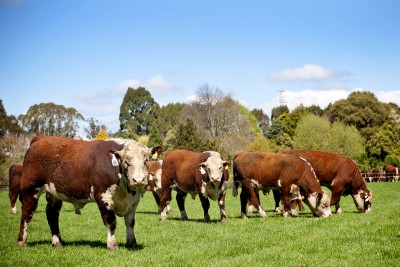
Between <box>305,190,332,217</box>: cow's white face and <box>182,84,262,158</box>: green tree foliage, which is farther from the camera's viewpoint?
<box>182,84,262,158</box>: green tree foliage

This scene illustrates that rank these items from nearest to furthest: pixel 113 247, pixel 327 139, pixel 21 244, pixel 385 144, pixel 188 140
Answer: pixel 113 247 < pixel 21 244 < pixel 188 140 < pixel 327 139 < pixel 385 144

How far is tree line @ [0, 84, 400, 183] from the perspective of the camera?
71.0 m

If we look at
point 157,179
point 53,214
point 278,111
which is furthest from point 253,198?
point 278,111

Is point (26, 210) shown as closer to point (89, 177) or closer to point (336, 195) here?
point (89, 177)

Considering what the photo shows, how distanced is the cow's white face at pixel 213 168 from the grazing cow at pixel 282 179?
2104mm

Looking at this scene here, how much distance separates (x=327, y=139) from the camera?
71.8 metres

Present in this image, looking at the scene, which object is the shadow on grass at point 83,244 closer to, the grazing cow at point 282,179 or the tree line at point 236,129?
the grazing cow at point 282,179

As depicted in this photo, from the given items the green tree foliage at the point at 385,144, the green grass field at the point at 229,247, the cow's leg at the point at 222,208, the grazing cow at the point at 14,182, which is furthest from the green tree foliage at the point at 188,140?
the green grass field at the point at 229,247

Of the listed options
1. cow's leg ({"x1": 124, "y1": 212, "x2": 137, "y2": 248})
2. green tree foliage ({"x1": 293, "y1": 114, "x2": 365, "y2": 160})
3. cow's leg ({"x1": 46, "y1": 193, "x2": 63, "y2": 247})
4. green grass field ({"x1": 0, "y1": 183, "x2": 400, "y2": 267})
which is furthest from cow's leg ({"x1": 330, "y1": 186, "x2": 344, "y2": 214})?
green tree foliage ({"x1": 293, "y1": 114, "x2": 365, "y2": 160})

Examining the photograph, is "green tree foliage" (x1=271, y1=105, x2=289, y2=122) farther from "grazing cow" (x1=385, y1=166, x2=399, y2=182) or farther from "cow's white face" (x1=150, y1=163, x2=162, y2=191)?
"cow's white face" (x1=150, y1=163, x2=162, y2=191)

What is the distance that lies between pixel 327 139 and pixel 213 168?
58.2 metres

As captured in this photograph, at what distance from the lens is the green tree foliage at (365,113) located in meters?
87.5

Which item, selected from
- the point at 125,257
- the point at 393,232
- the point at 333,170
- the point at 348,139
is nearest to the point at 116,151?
the point at 125,257

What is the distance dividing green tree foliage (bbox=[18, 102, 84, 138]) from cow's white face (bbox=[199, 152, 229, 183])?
243 feet
